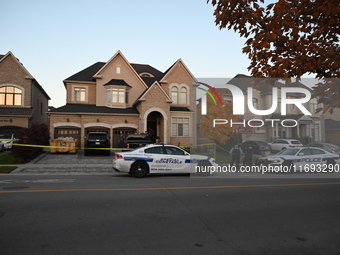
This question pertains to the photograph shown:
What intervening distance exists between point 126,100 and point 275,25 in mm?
26401

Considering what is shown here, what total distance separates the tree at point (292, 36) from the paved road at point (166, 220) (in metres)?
3.00

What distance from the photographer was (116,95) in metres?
31.0

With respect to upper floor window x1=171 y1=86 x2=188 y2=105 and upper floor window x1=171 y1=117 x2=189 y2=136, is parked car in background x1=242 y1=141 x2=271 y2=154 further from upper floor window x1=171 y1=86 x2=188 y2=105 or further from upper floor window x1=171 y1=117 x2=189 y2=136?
upper floor window x1=171 y1=86 x2=188 y2=105

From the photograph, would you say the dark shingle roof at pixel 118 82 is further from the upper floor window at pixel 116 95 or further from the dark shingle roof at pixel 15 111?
the dark shingle roof at pixel 15 111

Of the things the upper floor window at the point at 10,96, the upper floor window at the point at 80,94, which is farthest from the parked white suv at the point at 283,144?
the upper floor window at the point at 10,96

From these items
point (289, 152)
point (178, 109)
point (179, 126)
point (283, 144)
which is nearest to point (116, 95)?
point (178, 109)

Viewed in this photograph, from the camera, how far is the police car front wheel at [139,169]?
1312 centimetres

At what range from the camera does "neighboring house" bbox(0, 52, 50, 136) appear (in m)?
29.2

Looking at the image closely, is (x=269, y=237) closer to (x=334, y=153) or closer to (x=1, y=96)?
(x=334, y=153)

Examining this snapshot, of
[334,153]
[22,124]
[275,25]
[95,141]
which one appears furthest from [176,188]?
[22,124]

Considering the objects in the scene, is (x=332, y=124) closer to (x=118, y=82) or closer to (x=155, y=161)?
(x=155, y=161)

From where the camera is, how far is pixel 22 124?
29.5 metres

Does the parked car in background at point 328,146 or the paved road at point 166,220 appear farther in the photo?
the parked car in background at point 328,146

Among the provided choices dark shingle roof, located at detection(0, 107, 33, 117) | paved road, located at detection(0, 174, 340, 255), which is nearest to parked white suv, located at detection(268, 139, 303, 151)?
paved road, located at detection(0, 174, 340, 255)
